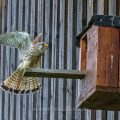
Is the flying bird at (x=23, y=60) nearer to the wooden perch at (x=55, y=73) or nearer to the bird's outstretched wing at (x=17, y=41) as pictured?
the bird's outstretched wing at (x=17, y=41)

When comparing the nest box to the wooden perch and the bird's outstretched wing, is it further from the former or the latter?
the bird's outstretched wing

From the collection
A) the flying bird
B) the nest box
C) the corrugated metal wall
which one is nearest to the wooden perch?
the nest box

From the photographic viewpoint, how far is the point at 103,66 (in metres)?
6.22

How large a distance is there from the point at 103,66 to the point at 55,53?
304 cm

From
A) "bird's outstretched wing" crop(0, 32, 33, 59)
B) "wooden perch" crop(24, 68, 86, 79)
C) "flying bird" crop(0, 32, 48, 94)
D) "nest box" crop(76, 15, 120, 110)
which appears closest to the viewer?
"nest box" crop(76, 15, 120, 110)

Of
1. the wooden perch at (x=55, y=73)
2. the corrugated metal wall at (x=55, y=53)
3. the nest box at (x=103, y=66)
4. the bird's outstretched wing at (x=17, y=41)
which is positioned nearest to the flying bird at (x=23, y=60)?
the bird's outstretched wing at (x=17, y=41)

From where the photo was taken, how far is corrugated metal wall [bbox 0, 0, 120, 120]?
8.66 metres

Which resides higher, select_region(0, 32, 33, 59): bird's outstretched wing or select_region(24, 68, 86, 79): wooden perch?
select_region(0, 32, 33, 59): bird's outstretched wing

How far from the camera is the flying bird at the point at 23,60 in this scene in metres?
7.54

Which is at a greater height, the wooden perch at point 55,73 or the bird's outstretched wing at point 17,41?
the bird's outstretched wing at point 17,41

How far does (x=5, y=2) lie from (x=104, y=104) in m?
5.03

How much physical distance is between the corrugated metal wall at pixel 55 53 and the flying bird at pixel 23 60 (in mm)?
566

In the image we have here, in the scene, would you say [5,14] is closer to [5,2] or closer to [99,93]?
[5,2]

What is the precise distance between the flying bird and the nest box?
97 centimetres
